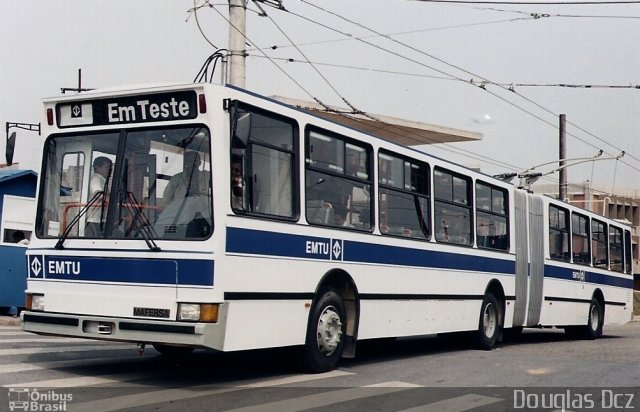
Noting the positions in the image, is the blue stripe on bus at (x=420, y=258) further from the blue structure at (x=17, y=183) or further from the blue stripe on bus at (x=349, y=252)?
the blue structure at (x=17, y=183)

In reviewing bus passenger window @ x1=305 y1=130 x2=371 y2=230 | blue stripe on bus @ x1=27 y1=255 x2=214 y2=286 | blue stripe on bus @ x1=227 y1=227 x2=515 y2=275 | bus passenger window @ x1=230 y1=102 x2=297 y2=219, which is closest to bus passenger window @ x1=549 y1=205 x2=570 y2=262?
blue stripe on bus @ x1=227 y1=227 x2=515 y2=275

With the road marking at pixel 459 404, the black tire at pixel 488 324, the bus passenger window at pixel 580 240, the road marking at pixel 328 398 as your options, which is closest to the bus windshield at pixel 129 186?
the road marking at pixel 328 398

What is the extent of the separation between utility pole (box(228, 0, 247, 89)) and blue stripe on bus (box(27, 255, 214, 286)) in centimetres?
764

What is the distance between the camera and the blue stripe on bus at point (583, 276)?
17.0 meters

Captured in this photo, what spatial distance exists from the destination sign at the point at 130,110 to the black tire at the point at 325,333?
2.70m

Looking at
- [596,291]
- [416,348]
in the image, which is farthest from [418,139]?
[416,348]

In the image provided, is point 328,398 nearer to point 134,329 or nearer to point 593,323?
point 134,329

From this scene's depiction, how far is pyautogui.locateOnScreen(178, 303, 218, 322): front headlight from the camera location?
777cm

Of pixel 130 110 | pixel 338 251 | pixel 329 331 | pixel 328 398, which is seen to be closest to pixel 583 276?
pixel 338 251

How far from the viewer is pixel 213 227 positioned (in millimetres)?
7926

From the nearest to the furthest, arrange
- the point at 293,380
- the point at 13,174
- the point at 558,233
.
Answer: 1. the point at 293,380
2. the point at 558,233
3. the point at 13,174

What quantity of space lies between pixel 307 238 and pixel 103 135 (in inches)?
97.0

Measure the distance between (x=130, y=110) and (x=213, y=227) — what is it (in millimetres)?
1608

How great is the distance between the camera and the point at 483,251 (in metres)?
14.1
